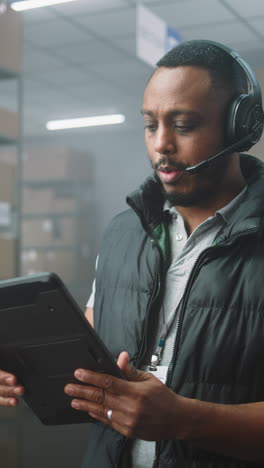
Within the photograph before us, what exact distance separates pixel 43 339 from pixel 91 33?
5.48ft

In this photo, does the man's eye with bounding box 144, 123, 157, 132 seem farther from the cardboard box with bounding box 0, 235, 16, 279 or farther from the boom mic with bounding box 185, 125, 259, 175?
the cardboard box with bounding box 0, 235, 16, 279

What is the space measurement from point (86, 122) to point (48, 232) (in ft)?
1.60

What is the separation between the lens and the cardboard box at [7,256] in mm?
2191

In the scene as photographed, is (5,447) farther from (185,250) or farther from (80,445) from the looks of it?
(185,250)

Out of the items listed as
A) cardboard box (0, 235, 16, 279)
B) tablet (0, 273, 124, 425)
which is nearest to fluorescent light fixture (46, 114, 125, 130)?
cardboard box (0, 235, 16, 279)

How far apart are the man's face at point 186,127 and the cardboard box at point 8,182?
1.37 metres

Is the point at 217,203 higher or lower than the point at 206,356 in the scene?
higher

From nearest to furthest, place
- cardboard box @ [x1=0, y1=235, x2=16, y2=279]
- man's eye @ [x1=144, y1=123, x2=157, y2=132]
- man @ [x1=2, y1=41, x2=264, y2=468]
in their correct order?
man @ [x1=2, y1=41, x2=264, y2=468] < man's eye @ [x1=144, y1=123, x2=157, y2=132] < cardboard box @ [x1=0, y1=235, x2=16, y2=279]

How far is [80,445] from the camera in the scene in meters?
2.40

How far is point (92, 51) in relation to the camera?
2.24 meters

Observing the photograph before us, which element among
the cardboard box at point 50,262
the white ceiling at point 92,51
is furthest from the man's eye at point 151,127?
the cardboard box at point 50,262

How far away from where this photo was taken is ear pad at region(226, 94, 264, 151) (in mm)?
905

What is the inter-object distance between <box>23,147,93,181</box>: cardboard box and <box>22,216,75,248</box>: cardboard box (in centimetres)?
18

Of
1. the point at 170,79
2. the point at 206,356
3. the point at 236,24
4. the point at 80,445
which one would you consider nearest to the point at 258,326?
the point at 206,356
